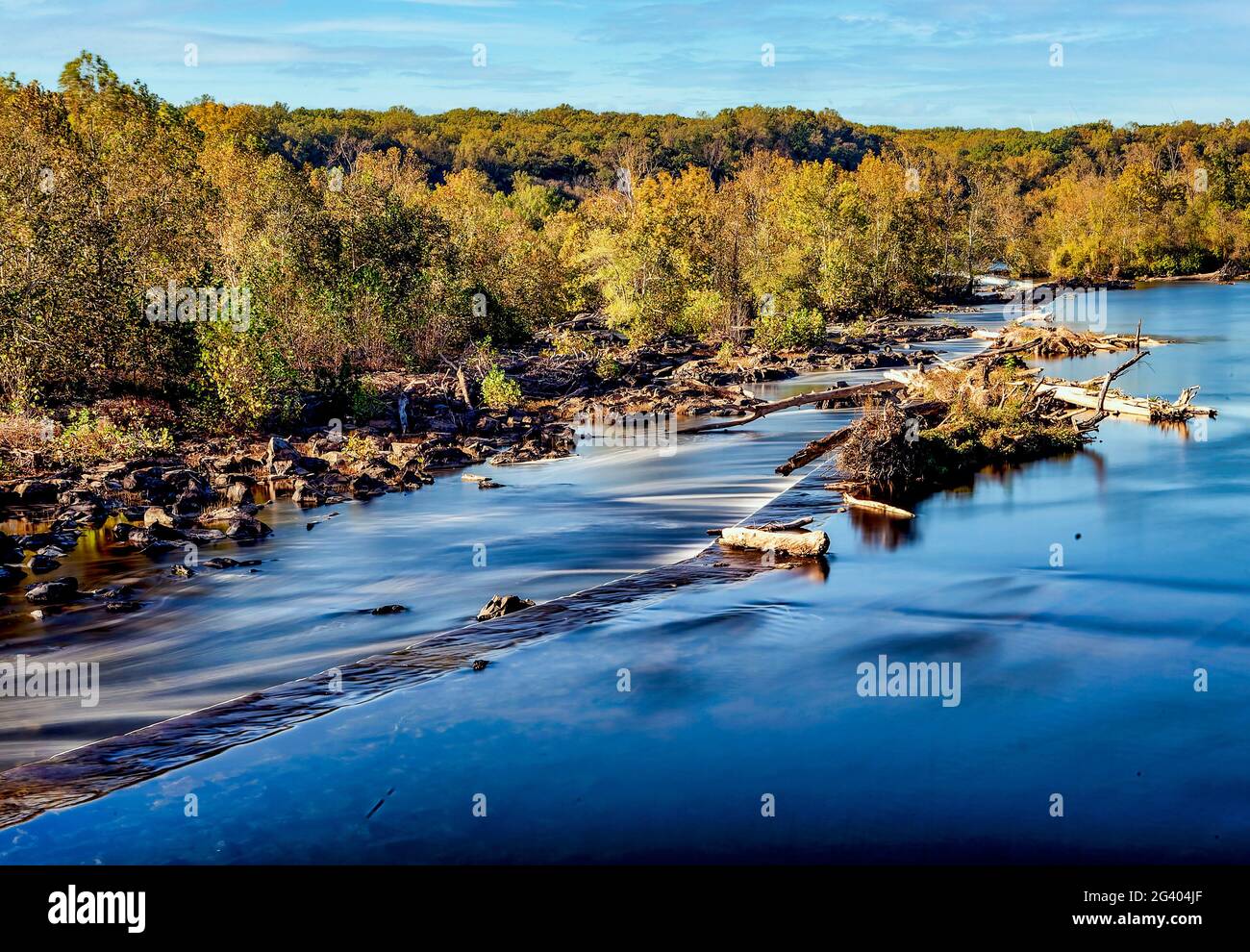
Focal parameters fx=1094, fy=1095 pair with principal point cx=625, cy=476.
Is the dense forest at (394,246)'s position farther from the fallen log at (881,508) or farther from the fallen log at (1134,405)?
the fallen log at (1134,405)

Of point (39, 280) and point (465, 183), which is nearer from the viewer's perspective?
point (39, 280)

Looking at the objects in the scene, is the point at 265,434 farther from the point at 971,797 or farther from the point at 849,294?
the point at 849,294

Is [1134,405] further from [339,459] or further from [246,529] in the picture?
[246,529]

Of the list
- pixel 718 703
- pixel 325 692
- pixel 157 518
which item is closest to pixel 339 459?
pixel 157 518

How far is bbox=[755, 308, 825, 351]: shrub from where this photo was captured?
59.0 m

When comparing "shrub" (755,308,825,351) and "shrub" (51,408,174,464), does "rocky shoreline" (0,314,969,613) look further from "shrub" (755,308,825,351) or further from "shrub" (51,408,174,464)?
"shrub" (755,308,825,351)

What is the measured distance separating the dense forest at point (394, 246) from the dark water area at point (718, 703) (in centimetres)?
1068

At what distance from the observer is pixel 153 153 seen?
148ft

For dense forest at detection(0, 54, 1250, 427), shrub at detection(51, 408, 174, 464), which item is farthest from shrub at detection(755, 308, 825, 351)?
shrub at detection(51, 408, 174, 464)

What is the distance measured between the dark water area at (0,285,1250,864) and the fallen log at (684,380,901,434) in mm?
11504

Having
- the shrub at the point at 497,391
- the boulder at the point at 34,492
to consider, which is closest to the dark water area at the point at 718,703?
the boulder at the point at 34,492
